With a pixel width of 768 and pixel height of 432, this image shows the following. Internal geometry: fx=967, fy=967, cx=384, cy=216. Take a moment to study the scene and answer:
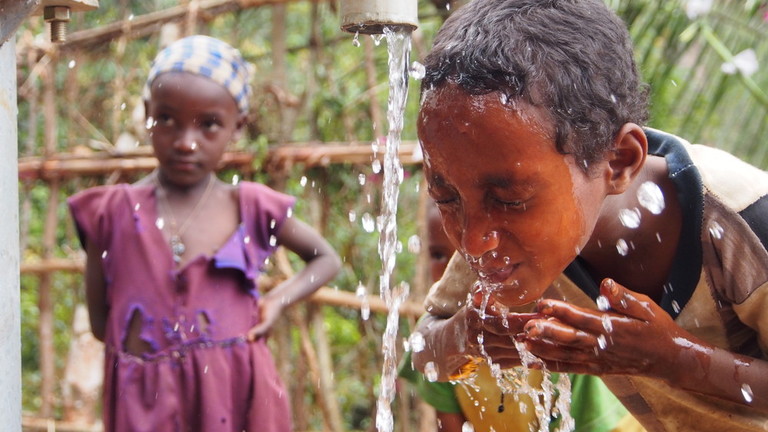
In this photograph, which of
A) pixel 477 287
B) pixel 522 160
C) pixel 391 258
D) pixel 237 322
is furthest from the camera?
pixel 237 322

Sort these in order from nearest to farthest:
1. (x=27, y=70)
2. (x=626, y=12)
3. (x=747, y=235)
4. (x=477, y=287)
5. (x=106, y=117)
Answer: (x=747, y=235)
(x=477, y=287)
(x=626, y=12)
(x=27, y=70)
(x=106, y=117)

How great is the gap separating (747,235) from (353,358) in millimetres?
3420

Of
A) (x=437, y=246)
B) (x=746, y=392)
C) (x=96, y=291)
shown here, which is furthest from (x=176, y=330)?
(x=746, y=392)

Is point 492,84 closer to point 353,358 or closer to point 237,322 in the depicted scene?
point 237,322

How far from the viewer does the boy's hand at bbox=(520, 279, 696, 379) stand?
1.55 meters

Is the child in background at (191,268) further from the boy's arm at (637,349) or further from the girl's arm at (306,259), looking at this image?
the boy's arm at (637,349)

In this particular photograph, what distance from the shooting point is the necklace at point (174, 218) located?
124 inches

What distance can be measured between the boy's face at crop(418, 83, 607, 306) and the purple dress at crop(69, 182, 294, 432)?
1.54 metres

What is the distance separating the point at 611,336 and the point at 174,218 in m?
1.95

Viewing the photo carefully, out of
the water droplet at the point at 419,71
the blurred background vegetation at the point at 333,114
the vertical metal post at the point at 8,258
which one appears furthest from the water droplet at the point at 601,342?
the blurred background vegetation at the point at 333,114

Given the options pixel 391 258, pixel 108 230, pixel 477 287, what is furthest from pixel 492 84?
pixel 108 230

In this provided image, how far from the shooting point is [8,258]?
154 centimetres

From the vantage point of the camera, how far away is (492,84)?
5.18ft

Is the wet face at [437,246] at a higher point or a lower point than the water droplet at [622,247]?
lower
